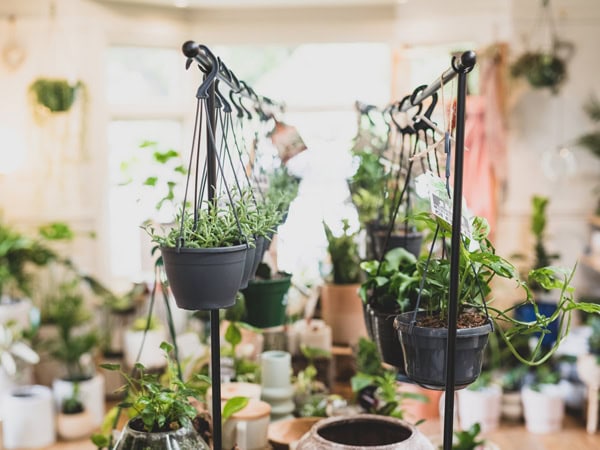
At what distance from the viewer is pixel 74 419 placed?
14.3 ft

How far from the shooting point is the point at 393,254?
6.34ft

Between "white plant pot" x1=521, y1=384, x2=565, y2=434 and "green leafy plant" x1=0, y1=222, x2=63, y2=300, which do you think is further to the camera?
"green leafy plant" x1=0, y1=222, x2=63, y2=300

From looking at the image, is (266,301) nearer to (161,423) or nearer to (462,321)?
(161,423)

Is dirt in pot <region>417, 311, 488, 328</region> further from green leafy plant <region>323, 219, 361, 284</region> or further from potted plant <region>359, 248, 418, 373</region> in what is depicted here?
green leafy plant <region>323, 219, 361, 284</region>

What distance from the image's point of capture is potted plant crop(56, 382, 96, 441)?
4.35 metres

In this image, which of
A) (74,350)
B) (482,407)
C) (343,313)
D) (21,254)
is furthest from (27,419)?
(482,407)

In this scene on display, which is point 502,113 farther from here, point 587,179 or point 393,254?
point 393,254

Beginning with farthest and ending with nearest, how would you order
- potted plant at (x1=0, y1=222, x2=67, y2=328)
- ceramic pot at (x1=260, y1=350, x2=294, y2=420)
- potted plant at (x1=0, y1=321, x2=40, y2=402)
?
potted plant at (x1=0, y1=222, x2=67, y2=328) → potted plant at (x1=0, y1=321, x2=40, y2=402) → ceramic pot at (x1=260, y1=350, x2=294, y2=420)

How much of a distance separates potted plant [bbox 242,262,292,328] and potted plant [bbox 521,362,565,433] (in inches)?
104

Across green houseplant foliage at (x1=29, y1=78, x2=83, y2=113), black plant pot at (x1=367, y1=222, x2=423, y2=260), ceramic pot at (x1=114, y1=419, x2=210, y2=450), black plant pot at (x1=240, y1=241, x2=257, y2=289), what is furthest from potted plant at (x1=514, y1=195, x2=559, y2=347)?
ceramic pot at (x1=114, y1=419, x2=210, y2=450)

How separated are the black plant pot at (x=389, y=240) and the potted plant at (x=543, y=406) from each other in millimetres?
2344

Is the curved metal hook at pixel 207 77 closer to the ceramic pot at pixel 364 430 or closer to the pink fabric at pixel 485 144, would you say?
the ceramic pot at pixel 364 430

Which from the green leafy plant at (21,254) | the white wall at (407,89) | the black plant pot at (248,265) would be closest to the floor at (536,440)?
the green leafy plant at (21,254)

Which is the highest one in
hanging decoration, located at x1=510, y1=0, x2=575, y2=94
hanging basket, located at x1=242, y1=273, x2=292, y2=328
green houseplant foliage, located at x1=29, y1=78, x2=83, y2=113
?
hanging decoration, located at x1=510, y1=0, x2=575, y2=94
